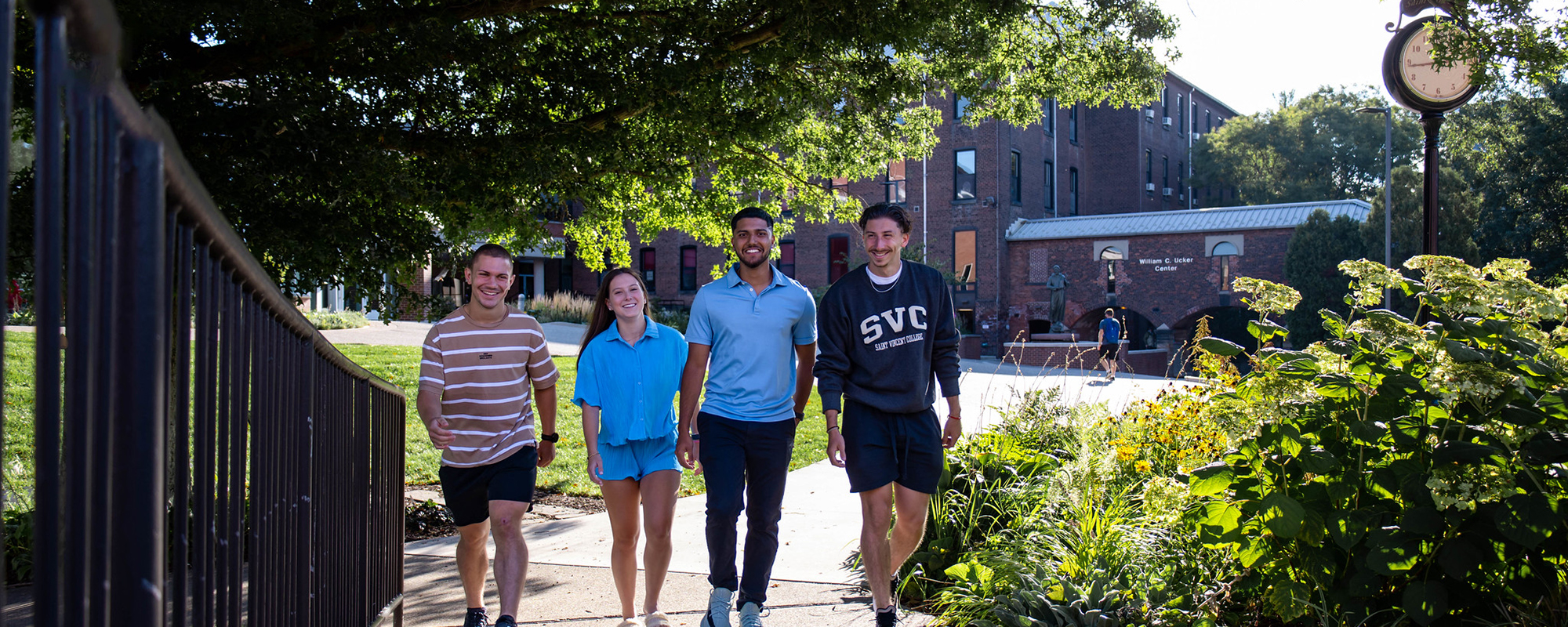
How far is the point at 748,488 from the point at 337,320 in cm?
2701

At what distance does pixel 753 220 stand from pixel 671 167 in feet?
11.2

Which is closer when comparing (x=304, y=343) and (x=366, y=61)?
(x=304, y=343)

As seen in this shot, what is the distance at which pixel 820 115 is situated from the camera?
1012 centimetres

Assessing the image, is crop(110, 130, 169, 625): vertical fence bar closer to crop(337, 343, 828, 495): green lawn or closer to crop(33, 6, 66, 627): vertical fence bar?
crop(33, 6, 66, 627): vertical fence bar

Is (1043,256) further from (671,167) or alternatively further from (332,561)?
(332,561)

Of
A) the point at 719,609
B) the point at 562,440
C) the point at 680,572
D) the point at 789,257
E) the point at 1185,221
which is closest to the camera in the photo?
the point at 719,609

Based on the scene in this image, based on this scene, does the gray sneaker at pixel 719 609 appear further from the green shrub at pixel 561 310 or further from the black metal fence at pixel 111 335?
the green shrub at pixel 561 310

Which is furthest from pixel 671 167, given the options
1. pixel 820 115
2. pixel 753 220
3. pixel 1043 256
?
pixel 1043 256

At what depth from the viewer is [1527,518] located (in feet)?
10.3

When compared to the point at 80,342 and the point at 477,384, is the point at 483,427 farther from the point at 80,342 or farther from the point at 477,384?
the point at 80,342

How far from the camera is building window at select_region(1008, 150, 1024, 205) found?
39031 mm

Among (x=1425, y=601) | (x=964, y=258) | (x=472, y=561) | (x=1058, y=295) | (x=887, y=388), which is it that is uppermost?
(x=964, y=258)

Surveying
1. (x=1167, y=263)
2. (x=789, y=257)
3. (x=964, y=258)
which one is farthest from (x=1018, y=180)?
(x=789, y=257)

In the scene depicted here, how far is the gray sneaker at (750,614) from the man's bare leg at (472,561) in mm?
1193
